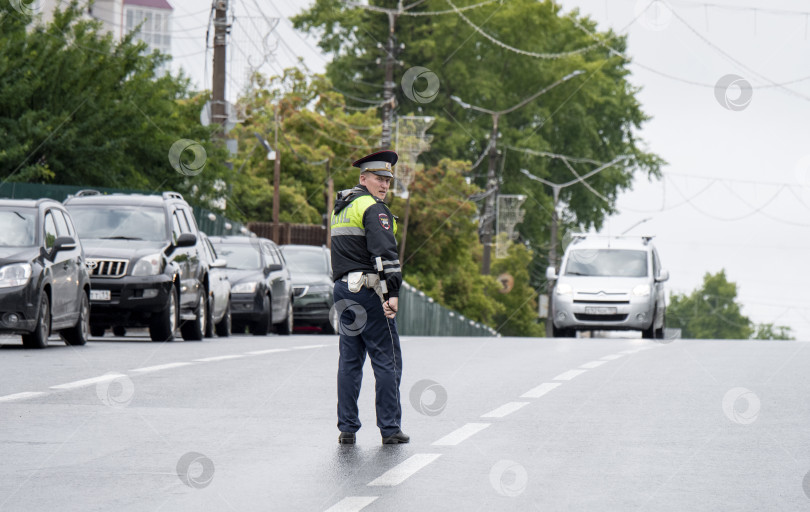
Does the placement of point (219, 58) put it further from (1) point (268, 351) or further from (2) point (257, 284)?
(1) point (268, 351)

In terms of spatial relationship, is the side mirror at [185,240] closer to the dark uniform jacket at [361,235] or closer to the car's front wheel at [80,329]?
the car's front wheel at [80,329]

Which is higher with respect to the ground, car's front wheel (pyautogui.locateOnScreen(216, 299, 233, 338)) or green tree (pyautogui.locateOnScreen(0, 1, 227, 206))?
green tree (pyautogui.locateOnScreen(0, 1, 227, 206))

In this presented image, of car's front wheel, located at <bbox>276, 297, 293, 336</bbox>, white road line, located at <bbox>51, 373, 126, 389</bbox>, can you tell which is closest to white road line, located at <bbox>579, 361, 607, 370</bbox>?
white road line, located at <bbox>51, 373, 126, 389</bbox>

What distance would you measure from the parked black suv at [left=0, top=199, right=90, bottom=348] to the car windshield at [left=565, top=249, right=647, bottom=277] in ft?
41.6

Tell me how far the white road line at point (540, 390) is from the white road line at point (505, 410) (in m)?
0.80

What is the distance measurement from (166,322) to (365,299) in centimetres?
1169

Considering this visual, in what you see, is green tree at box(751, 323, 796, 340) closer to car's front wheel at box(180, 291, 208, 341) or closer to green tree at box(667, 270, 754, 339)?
green tree at box(667, 270, 754, 339)

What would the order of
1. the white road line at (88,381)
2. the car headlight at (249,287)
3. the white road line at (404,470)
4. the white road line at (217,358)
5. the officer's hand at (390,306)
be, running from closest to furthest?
1. the white road line at (404,470)
2. the officer's hand at (390,306)
3. the white road line at (88,381)
4. the white road line at (217,358)
5. the car headlight at (249,287)

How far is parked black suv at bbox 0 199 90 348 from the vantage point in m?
17.5

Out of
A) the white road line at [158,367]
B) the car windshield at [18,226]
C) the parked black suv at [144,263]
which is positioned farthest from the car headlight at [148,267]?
the white road line at [158,367]

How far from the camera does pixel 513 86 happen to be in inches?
2842

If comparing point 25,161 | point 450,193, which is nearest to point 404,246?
point 450,193

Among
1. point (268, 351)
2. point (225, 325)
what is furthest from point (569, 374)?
point (225, 325)

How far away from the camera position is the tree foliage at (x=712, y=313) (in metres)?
171
